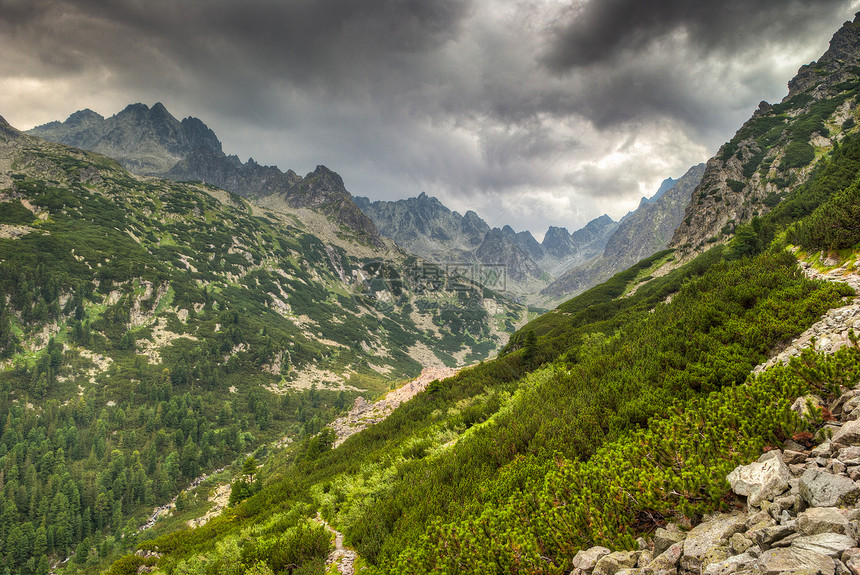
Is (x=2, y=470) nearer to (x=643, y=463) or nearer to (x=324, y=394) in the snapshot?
(x=324, y=394)

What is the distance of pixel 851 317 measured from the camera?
9.01 m

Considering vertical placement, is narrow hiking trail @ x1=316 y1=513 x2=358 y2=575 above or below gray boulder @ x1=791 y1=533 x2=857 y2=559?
below

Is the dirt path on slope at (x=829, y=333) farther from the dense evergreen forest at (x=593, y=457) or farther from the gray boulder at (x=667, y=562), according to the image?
the gray boulder at (x=667, y=562)

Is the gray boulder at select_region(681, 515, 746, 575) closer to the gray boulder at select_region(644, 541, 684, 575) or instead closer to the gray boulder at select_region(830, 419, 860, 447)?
the gray boulder at select_region(644, 541, 684, 575)

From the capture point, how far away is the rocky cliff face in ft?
265

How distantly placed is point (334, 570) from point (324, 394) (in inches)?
6582

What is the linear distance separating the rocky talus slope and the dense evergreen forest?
0.41 m

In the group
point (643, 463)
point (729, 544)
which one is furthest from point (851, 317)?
point (729, 544)

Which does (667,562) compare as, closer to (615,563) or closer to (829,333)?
(615,563)

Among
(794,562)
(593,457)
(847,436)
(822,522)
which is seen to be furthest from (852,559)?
(593,457)

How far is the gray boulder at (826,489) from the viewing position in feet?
14.3

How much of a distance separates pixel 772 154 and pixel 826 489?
137 m

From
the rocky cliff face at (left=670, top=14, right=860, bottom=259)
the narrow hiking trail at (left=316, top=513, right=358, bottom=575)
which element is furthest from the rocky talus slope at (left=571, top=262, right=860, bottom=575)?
the rocky cliff face at (left=670, top=14, right=860, bottom=259)

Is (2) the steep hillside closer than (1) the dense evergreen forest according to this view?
No
